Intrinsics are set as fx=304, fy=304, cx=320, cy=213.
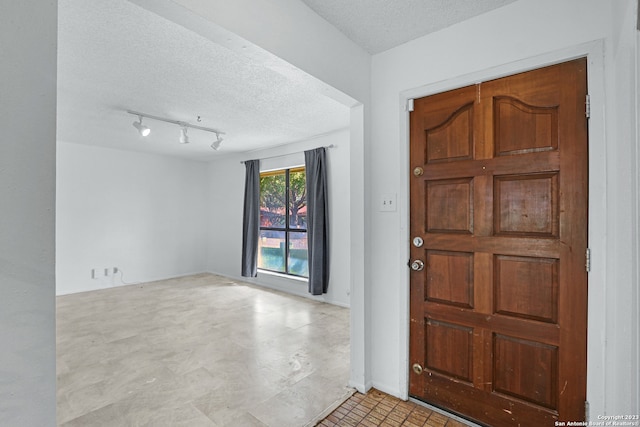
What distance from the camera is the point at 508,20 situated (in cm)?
173

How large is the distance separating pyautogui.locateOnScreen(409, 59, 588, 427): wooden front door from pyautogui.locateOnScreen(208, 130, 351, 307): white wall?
6.63ft

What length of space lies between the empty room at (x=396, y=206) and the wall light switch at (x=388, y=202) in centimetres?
3

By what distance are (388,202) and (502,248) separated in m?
0.75

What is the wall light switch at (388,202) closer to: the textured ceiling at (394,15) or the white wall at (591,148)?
the white wall at (591,148)

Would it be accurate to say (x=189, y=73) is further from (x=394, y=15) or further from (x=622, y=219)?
(x=622, y=219)

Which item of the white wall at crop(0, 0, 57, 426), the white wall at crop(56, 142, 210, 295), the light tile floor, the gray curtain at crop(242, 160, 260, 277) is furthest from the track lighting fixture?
the white wall at crop(0, 0, 57, 426)

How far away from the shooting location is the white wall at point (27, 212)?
784mm

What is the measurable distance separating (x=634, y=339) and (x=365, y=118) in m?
1.78

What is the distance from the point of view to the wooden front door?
1555mm

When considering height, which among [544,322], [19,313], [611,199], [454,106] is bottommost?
[544,322]

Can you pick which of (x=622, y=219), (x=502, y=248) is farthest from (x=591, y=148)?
(x=502, y=248)

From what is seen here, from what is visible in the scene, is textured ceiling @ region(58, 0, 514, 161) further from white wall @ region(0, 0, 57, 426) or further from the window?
the window

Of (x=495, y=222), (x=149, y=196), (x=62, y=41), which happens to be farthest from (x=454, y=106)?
(x=149, y=196)

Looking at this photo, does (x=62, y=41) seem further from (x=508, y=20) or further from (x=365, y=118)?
(x=508, y=20)
